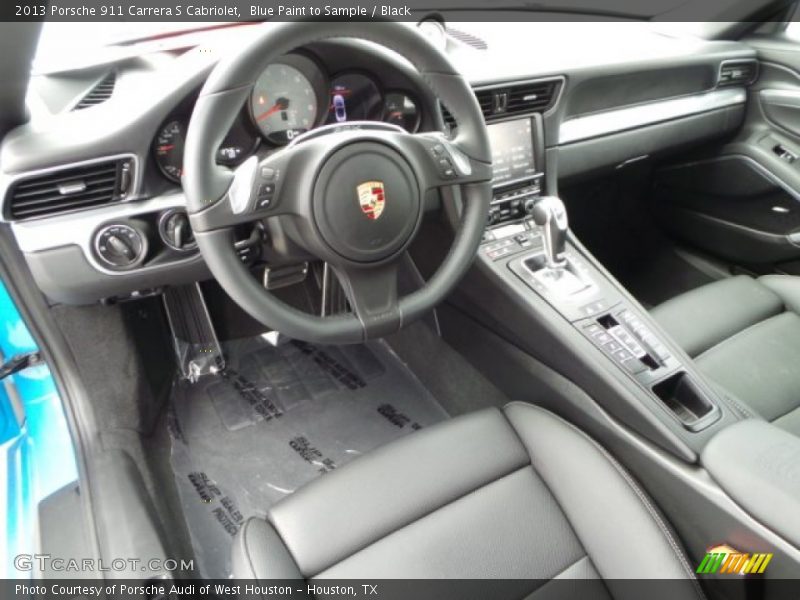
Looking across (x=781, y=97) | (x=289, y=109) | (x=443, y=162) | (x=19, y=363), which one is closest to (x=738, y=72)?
(x=781, y=97)

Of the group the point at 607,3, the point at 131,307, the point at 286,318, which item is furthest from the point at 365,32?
the point at 607,3

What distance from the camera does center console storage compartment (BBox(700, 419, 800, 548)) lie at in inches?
35.2

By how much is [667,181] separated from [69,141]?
2073 mm

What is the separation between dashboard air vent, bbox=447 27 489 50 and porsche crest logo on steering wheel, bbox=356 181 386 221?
0.94 meters

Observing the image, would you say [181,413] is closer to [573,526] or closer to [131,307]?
[131,307]

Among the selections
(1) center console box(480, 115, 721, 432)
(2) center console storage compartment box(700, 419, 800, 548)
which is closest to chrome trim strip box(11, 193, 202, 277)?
(1) center console box(480, 115, 721, 432)

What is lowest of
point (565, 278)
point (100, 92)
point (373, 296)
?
point (565, 278)

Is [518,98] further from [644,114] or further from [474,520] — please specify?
[474,520]

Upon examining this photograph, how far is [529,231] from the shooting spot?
5.02 feet

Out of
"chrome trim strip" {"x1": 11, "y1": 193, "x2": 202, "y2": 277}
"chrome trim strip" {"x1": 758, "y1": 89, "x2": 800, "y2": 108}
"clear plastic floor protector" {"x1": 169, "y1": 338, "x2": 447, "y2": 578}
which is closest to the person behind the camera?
"chrome trim strip" {"x1": 11, "y1": 193, "x2": 202, "y2": 277}

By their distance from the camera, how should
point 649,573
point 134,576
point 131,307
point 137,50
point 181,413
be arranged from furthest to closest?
point 181,413 → point 131,307 → point 137,50 → point 134,576 → point 649,573

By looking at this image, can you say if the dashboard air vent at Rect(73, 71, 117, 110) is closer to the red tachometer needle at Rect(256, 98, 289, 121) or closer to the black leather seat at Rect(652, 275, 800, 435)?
the red tachometer needle at Rect(256, 98, 289, 121)

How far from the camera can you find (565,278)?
1.40 meters

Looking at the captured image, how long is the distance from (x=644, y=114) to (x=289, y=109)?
1212 mm
